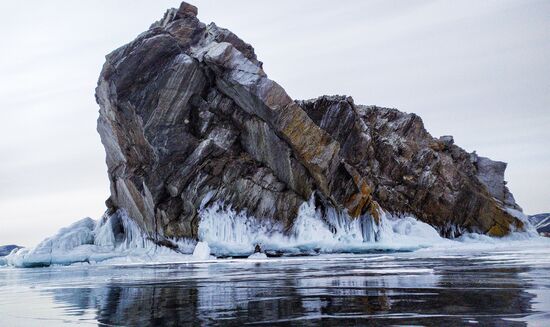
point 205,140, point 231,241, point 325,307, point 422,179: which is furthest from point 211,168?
point 325,307

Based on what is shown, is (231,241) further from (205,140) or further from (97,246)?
(97,246)

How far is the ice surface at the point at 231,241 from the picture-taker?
36.6 m

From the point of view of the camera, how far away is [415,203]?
50.2m

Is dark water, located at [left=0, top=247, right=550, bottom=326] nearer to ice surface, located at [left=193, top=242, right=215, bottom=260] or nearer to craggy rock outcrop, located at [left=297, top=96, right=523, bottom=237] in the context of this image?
ice surface, located at [left=193, top=242, right=215, bottom=260]

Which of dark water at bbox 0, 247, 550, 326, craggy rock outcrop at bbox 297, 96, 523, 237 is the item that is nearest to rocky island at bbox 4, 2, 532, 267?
craggy rock outcrop at bbox 297, 96, 523, 237

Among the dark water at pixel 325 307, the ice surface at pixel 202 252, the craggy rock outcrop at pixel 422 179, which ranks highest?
the craggy rock outcrop at pixel 422 179

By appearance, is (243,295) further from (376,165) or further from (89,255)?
(376,165)

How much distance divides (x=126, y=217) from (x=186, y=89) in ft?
42.3

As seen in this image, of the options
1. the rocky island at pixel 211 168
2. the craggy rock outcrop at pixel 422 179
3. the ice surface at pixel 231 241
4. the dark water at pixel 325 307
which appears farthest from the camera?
the craggy rock outcrop at pixel 422 179

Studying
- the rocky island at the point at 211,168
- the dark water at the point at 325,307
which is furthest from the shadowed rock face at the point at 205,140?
the dark water at the point at 325,307

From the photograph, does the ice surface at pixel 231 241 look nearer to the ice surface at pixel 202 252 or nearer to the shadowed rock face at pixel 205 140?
the ice surface at pixel 202 252

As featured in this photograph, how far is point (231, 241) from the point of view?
37.1 metres

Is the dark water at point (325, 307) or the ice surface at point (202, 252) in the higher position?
the ice surface at point (202, 252)

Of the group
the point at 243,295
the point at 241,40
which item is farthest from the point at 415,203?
the point at 243,295
